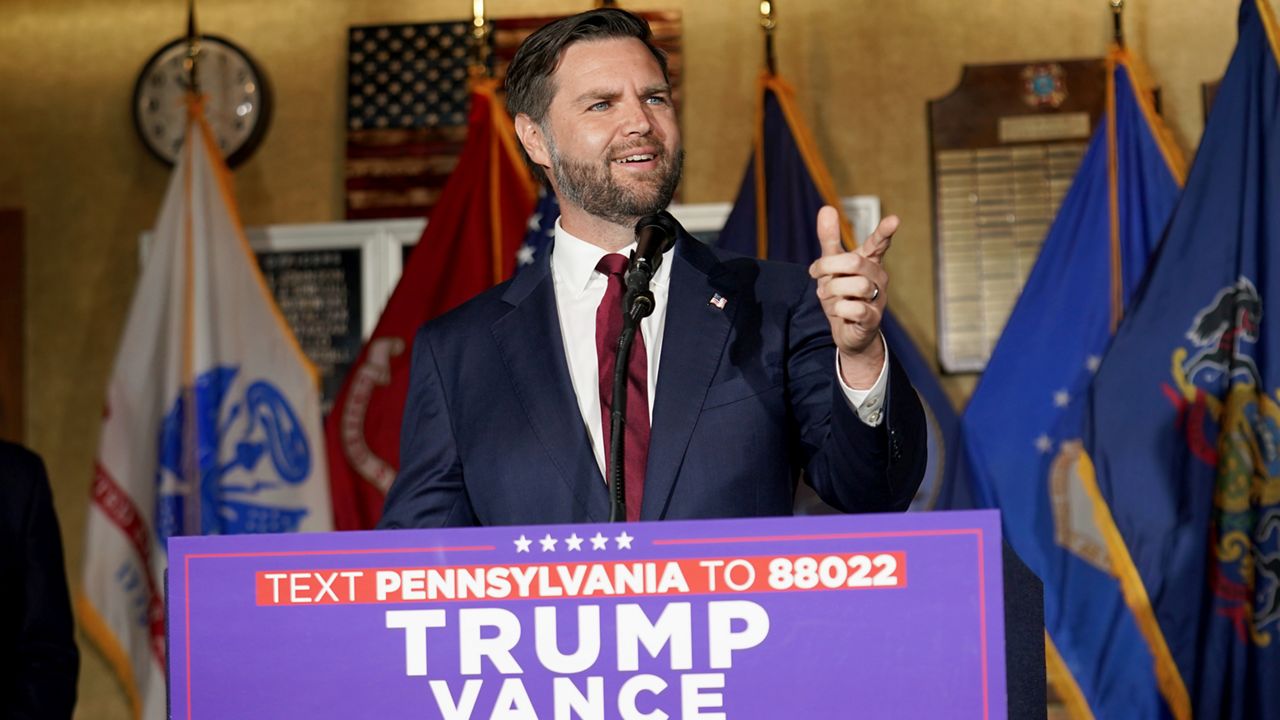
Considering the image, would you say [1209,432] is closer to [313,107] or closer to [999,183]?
[999,183]

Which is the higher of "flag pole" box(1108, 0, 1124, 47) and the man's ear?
"flag pole" box(1108, 0, 1124, 47)

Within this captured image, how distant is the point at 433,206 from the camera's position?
12.9ft

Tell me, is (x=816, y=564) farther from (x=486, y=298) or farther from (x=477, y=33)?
(x=477, y=33)

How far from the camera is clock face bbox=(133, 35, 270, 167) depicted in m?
3.98

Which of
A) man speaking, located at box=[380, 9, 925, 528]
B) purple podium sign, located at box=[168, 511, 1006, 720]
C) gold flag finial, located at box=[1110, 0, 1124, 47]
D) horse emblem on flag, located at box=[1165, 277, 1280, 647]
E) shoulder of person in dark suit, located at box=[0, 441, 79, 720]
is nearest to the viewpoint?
purple podium sign, located at box=[168, 511, 1006, 720]

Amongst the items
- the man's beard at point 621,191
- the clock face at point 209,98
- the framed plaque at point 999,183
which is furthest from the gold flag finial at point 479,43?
the man's beard at point 621,191

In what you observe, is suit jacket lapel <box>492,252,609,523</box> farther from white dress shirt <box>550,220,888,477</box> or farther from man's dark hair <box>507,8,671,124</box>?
man's dark hair <box>507,8,671,124</box>

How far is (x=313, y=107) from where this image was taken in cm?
399

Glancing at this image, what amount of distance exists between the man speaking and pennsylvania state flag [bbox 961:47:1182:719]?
1579 mm

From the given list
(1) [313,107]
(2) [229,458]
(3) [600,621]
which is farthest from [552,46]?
(1) [313,107]

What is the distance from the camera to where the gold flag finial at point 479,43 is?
11.5ft

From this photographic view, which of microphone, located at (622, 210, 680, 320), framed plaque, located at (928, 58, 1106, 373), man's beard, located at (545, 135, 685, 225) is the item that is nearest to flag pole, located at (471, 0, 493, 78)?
framed plaque, located at (928, 58, 1106, 373)

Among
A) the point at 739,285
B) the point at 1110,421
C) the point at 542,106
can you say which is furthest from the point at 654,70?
the point at 1110,421

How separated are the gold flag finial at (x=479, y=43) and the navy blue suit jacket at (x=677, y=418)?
1.89 m
